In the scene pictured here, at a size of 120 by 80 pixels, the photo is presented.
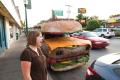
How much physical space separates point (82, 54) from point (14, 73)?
113 inches

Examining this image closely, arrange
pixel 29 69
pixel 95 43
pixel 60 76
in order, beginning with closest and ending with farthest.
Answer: pixel 29 69 < pixel 60 76 < pixel 95 43

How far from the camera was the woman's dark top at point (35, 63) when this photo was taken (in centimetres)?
347

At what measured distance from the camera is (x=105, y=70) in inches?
142

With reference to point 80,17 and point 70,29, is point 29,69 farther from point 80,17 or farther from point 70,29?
point 80,17

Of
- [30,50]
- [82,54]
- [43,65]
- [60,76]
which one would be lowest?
[60,76]

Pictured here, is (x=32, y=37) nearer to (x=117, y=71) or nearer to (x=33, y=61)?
(x=33, y=61)

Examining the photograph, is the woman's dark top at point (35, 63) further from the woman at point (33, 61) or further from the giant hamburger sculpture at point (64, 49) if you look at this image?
the giant hamburger sculpture at point (64, 49)

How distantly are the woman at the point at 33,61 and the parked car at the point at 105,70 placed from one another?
89cm

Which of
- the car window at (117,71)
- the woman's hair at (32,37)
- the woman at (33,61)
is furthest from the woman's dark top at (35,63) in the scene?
the car window at (117,71)

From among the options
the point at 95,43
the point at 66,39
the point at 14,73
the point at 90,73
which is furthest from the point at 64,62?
the point at 95,43

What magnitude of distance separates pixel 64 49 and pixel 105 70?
4.90m

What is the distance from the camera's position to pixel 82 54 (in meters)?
9.01

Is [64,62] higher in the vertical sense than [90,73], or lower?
lower

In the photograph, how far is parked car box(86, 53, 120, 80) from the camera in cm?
343
